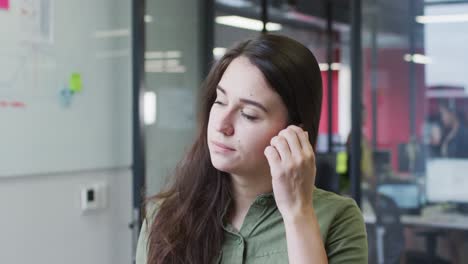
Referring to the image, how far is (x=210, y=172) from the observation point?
133cm

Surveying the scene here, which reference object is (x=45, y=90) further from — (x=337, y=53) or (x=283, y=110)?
(x=337, y=53)

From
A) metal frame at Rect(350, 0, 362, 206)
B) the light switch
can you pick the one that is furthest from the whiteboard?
metal frame at Rect(350, 0, 362, 206)

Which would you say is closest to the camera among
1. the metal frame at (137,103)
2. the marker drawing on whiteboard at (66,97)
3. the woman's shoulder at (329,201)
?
the woman's shoulder at (329,201)

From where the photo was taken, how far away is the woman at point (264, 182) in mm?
1090

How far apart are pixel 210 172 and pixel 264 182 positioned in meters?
0.16

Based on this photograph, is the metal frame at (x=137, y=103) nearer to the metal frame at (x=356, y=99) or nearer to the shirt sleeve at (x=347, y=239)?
the metal frame at (x=356, y=99)

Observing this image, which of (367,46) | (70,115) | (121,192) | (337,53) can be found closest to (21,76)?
(70,115)

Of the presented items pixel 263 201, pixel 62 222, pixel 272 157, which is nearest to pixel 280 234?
pixel 263 201

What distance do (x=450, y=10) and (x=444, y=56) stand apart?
243 mm

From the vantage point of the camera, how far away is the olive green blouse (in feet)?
3.77

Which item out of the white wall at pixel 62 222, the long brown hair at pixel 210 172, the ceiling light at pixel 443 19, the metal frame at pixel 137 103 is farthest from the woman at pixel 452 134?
the long brown hair at pixel 210 172

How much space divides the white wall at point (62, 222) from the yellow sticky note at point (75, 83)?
0.44 metres

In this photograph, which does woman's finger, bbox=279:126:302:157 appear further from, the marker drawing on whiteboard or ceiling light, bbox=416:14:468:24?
ceiling light, bbox=416:14:468:24

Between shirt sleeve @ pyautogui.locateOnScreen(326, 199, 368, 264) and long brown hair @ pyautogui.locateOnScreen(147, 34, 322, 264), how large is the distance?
0.15m
